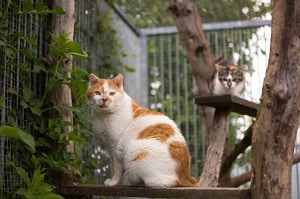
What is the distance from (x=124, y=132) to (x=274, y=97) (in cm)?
92

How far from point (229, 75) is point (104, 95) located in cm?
130

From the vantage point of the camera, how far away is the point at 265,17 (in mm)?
4371

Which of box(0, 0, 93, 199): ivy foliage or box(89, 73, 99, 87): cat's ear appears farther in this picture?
box(89, 73, 99, 87): cat's ear

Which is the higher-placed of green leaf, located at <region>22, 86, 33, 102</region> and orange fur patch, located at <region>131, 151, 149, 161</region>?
green leaf, located at <region>22, 86, 33, 102</region>

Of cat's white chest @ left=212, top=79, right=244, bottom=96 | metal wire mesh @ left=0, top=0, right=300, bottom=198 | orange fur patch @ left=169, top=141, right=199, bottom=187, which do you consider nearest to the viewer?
orange fur patch @ left=169, top=141, right=199, bottom=187

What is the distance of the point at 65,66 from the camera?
Result: 9.00 ft

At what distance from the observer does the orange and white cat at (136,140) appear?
240 cm

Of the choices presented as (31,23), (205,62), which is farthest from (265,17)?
(31,23)

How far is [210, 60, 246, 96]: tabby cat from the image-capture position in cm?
358

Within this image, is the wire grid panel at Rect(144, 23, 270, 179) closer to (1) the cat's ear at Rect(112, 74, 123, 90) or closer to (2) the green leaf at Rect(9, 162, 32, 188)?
(1) the cat's ear at Rect(112, 74, 123, 90)

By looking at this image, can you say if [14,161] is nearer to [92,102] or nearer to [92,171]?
[92,102]

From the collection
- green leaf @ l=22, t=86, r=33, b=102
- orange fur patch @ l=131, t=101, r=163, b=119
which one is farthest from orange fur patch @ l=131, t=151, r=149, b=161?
green leaf @ l=22, t=86, r=33, b=102

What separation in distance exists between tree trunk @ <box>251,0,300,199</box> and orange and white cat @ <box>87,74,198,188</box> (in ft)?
1.72

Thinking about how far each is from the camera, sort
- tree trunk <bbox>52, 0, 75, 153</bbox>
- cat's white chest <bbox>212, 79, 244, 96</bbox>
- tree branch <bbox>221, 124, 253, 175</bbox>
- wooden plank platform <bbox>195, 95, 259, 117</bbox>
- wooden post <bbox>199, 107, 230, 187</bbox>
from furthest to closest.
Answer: cat's white chest <bbox>212, 79, 244, 96</bbox> → tree branch <bbox>221, 124, 253, 175</bbox> → wooden post <bbox>199, 107, 230, 187</bbox> → wooden plank platform <bbox>195, 95, 259, 117</bbox> → tree trunk <bbox>52, 0, 75, 153</bbox>
